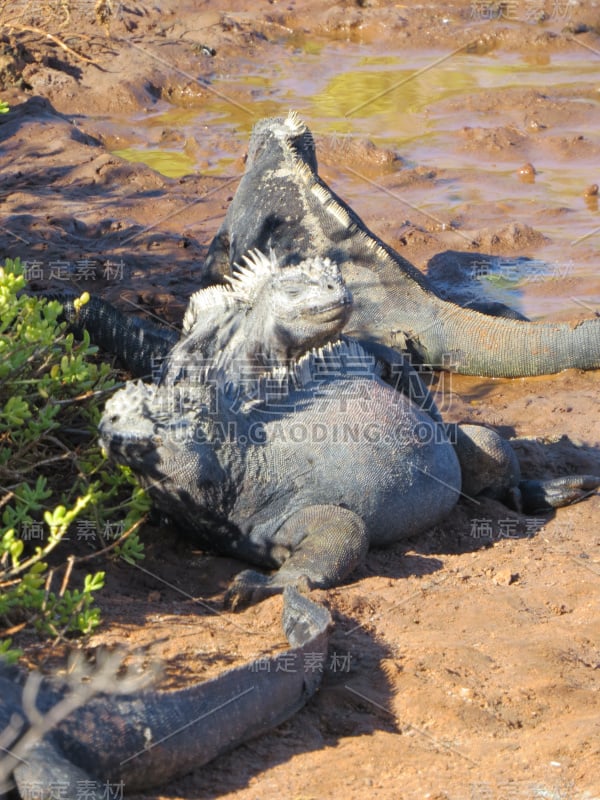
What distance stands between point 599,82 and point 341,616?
10317mm

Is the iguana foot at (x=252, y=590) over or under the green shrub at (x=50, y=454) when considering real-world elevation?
under

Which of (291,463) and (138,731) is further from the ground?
(138,731)

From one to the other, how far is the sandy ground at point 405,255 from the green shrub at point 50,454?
19 centimetres

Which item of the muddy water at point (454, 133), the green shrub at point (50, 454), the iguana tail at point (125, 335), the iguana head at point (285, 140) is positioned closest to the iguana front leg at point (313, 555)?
the green shrub at point (50, 454)

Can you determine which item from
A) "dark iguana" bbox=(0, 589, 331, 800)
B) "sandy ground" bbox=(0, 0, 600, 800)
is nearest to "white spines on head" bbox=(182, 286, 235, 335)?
"sandy ground" bbox=(0, 0, 600, 800)

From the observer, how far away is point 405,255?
861 cm

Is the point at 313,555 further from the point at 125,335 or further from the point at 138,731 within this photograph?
the point at 125,335

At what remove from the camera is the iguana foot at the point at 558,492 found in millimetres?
4984

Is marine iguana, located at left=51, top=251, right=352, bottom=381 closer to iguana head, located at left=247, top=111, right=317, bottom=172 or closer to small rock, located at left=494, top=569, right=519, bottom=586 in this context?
small rock, located at left=494, top=569, right=519, bottom=586

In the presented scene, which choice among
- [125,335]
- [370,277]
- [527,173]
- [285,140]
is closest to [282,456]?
[125,335]

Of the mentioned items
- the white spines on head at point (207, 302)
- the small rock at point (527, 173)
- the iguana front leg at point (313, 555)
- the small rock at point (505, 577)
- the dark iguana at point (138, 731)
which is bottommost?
the small rock at point (527, 173)

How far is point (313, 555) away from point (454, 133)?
7798mm

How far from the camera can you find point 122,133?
1090 centimetres

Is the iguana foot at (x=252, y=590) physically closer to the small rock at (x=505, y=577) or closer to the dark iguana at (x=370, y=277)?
the small rock at (x=505, y=577)
